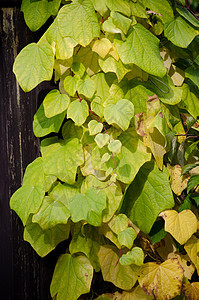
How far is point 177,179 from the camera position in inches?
50.6

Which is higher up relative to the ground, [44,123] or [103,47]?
[103,47]

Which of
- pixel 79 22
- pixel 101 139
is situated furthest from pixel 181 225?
pixel 79 22

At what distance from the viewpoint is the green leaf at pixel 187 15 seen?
4.09 feet

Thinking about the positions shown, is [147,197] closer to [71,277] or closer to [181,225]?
[181,225]

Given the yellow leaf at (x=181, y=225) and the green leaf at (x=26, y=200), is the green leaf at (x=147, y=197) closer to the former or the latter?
the yellow leaf at (x=181, y=225)

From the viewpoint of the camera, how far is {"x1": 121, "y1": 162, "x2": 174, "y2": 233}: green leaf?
1224mm

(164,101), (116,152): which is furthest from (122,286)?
(164,101)

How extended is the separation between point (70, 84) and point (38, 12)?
0.28 meters

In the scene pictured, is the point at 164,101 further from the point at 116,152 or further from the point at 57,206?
the point at 57,206

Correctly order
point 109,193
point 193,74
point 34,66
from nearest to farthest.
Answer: point 34,66, point 109,193, point 193,74

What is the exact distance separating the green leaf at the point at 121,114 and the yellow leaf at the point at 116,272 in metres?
0.47

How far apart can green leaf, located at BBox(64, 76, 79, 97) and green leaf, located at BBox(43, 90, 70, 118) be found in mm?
26

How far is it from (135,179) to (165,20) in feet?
1.88

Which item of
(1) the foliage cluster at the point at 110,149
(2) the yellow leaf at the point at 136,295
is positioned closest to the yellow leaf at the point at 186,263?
(1) the foliage cluster at the point at 110,149
